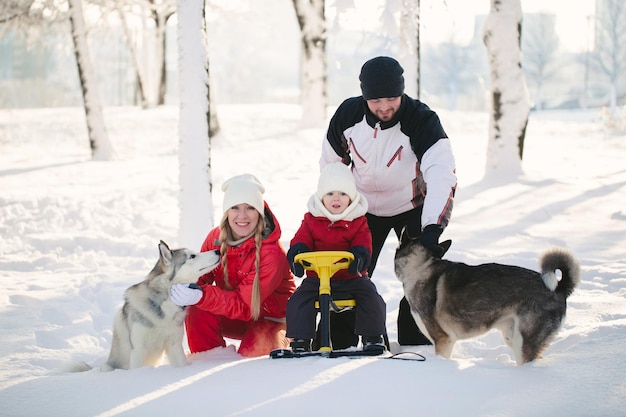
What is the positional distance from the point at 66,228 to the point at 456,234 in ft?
18.3

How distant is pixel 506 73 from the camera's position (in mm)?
12008

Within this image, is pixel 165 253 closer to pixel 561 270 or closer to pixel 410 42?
pixel 561 270

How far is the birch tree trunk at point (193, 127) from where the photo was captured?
730 centimetres

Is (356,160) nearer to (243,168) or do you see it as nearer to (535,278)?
(535,278)

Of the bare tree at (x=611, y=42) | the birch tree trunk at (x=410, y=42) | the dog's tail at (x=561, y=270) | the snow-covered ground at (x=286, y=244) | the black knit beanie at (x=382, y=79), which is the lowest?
the snow-covered ground at (x=286, y=244)

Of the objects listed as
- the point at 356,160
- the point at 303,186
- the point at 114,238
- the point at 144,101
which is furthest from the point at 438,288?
A: the point at 144,101

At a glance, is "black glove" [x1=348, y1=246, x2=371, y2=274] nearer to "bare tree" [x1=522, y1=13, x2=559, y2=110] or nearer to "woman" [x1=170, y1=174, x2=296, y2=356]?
"woman" [x1=170, y1=174, x2=296, y2=356]

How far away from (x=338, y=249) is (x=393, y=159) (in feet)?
2.61

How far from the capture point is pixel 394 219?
5109 mm

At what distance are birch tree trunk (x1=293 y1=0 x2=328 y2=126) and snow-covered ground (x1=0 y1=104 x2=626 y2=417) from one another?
70 centimetres

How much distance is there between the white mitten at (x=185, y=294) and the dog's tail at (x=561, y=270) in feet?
7.25


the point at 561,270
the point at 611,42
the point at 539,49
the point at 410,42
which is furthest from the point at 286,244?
the point at 539,49

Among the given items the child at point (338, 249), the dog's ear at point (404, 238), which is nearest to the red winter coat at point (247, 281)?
the child at point (338, 249)

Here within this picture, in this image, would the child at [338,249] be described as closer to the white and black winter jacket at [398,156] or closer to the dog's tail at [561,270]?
the white and black winter jacket at [398,156]
